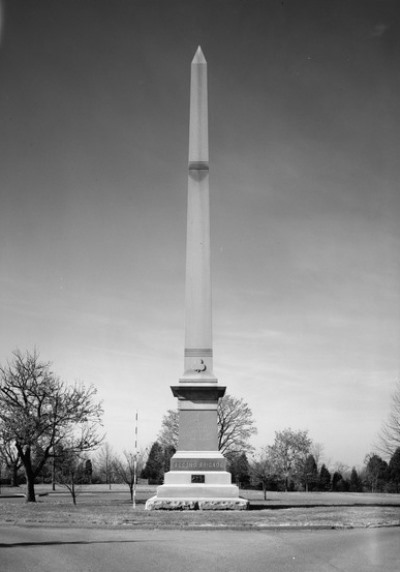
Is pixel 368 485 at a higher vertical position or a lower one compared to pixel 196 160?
lower

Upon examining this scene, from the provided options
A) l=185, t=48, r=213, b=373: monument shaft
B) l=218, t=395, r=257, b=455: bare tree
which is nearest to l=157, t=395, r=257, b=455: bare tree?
l=218, t=395, r=257, b=455: bare tree

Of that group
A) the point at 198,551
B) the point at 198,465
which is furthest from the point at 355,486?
the point at 198,551

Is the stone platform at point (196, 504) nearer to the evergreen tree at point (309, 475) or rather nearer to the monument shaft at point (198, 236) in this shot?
the monument shaft at point (198, 236)

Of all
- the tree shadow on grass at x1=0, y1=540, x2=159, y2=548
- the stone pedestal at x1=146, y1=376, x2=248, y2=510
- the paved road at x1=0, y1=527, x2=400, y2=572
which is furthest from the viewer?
the stone pedestal at x1=146, y1=376, x2=248, y2=510

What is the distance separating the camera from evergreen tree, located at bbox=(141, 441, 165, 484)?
176 ft

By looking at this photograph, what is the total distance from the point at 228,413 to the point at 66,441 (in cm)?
1788

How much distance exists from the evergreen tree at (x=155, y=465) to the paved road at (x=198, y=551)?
43304 millimetres

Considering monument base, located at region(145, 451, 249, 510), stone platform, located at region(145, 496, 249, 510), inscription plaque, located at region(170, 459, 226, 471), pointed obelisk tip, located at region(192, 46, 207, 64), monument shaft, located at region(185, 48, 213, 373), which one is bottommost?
stone platform, located at region(145, 496, 249, 510)

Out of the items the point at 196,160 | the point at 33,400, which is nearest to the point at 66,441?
the point at 33,400

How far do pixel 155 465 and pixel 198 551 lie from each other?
52806mm

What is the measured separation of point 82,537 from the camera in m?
9.98

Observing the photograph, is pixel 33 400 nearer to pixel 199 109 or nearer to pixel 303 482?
pixel 199 109

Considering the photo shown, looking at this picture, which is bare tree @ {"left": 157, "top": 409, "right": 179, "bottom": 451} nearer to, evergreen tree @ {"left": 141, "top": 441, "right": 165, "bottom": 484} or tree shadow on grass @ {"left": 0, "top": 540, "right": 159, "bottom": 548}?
evergreen tree @ {"left": 141, "top": 441, "right": 165, "bottom": 484}

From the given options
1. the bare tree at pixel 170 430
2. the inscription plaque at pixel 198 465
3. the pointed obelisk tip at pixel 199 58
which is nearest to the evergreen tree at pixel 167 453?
the bare tree at pixel 170 430
